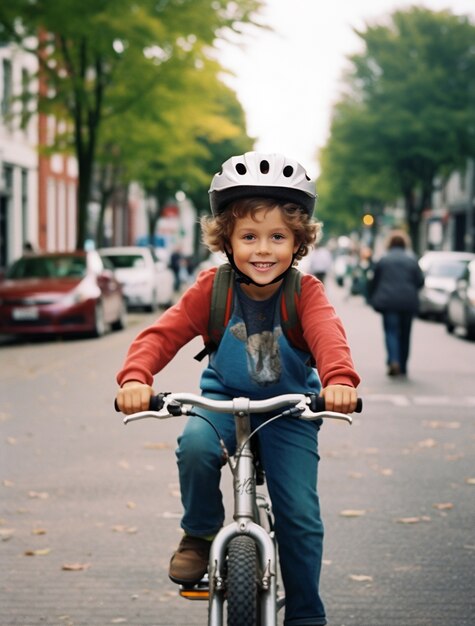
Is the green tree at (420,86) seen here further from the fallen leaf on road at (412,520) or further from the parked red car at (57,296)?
the fallen leaf on road at (412,520)

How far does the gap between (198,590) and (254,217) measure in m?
1.18

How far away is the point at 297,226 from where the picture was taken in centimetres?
391

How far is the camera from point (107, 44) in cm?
2616

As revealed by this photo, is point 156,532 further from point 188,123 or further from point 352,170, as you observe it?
point 352,170

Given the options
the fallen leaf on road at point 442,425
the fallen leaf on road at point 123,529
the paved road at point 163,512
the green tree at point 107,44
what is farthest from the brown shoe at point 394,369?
the green tree at point 107,44

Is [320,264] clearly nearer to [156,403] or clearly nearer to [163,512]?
[163,512]

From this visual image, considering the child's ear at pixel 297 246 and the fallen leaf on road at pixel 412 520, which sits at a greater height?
the child's ear at pixel 297 246

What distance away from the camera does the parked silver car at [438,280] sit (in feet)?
88.5

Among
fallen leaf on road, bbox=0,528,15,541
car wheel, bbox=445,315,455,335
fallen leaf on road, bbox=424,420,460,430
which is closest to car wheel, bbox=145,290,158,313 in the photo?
car wheel, bbox=445,315,455,335

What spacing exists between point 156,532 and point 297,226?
2.91 meters

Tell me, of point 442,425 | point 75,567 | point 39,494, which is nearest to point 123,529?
point 75,567

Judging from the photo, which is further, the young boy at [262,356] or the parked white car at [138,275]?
the parked white car at [138,275]

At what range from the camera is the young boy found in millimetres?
3809

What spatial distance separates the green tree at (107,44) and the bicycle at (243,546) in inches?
833
